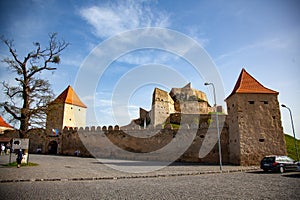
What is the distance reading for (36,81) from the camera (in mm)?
14609

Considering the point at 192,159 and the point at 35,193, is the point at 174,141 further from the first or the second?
the point at 35,193

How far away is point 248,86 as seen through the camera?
17516 mm

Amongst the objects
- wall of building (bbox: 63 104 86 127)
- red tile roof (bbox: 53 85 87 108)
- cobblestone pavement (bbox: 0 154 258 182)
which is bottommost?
cobblestone pavement (bbox: 0 154 258 182)

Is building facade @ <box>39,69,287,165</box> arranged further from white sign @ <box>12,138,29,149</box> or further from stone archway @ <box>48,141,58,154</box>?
white sign @ <box>12,138,29,149</box>

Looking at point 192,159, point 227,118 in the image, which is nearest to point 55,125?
point 192,159

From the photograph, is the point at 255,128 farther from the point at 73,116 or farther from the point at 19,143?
the point at 73,116

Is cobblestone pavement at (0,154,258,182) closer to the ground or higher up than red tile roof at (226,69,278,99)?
closer to the ground

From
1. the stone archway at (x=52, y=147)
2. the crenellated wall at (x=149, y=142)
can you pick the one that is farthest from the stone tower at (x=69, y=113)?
Result: the crenellated wall at (x=149, y=142)

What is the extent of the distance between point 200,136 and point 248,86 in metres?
6.09

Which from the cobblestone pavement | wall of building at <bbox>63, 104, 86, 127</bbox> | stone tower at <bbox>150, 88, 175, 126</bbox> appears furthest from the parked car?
wall of building at <bbox>63, 104, 86, 127</bbox>

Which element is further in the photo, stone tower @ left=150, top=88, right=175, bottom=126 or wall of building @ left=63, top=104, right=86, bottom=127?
stone tower @ left=150, top=88, right=175, bottom=126

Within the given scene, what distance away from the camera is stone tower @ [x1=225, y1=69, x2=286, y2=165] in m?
Answer: 15.9

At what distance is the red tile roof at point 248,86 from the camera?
16.9 meters

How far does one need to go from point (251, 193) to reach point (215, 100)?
9.16 metres
